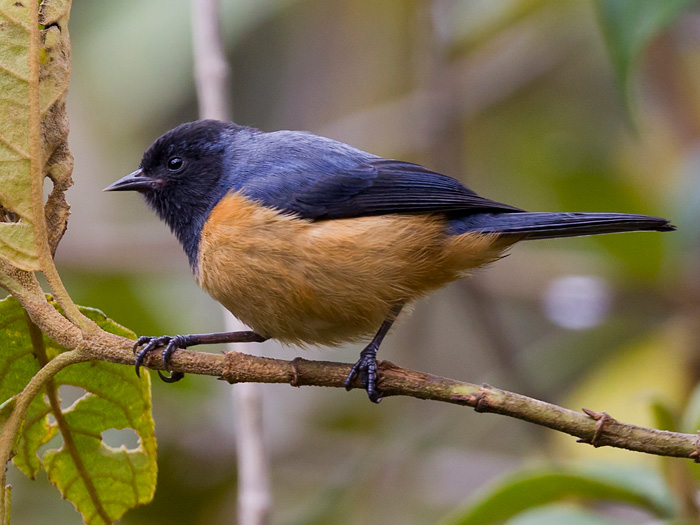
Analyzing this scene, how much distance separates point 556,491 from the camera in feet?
8.74

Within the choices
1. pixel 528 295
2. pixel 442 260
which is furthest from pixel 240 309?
pixel 528 295

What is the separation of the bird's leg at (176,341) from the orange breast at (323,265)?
6 centimetres

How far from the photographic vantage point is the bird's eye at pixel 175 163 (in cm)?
348

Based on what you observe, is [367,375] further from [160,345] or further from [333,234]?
[333,234]

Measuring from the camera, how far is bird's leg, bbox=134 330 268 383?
79.1 inches

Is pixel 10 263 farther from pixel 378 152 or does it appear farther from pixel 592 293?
pixel 378 152

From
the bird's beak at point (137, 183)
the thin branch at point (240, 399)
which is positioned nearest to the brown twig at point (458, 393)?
the thin branch at point (240, 399)

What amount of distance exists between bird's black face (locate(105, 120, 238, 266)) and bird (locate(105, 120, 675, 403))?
0.6 inches

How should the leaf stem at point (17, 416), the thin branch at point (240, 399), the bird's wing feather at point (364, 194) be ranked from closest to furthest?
the leaf stem at point (17, 416) → the thin branch at point (240, 399) → the bird's wing feather at point (364, 194)

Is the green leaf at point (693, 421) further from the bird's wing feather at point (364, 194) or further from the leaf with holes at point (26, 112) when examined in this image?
the leaf with holes at point (26, 112)

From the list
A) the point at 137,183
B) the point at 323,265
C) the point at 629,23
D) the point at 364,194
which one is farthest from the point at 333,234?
the point at 629,23

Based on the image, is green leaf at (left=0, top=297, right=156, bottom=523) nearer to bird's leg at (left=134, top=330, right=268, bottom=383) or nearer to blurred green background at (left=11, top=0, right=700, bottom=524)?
bird's leg at (left=134, top=330, right=268, bottom=383)

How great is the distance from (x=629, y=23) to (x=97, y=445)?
1.80m

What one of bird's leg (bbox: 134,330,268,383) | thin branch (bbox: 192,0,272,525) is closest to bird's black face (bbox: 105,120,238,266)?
thin branch (bbox: 192,0,272,525)
